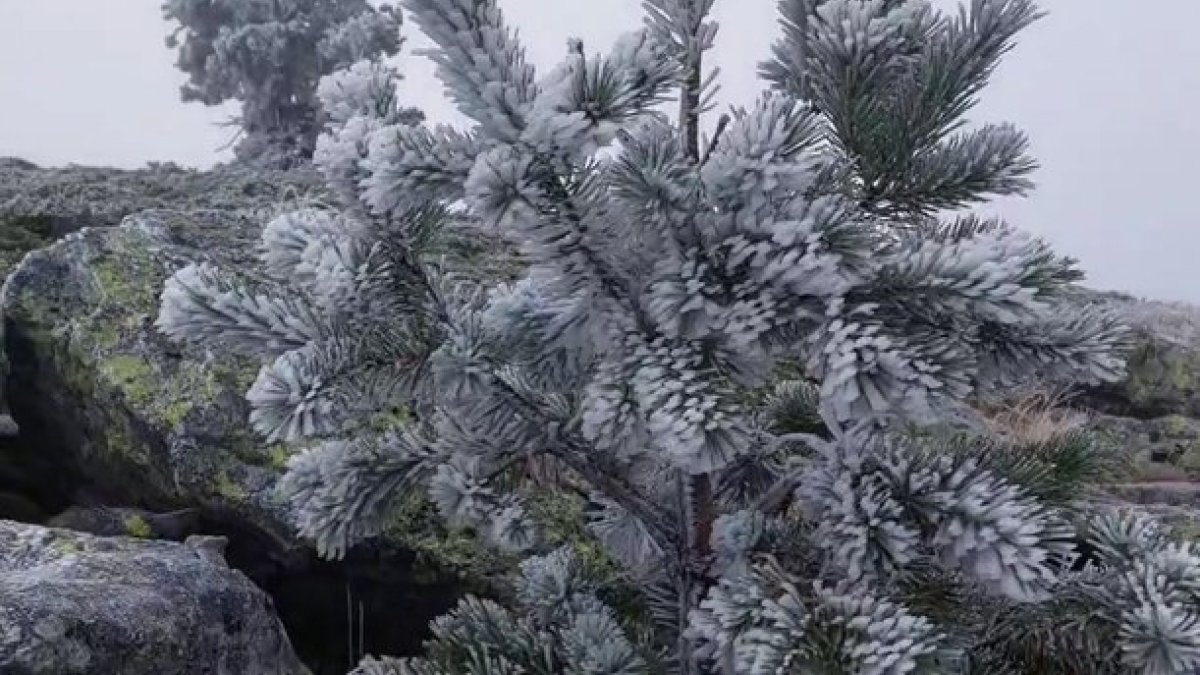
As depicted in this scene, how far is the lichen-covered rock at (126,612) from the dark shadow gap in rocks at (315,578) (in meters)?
0.58

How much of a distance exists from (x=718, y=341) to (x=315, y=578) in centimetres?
256

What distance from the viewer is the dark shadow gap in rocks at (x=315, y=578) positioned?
13.4ft

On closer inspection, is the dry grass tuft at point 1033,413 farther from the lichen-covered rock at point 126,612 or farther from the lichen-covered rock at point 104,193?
the lichen-covered rock at point 104,193

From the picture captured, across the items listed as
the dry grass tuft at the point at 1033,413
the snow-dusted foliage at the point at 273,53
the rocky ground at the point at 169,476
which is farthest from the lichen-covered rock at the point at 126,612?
the snow-dusted foliage at the point at 273,53

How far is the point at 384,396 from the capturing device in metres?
2.30

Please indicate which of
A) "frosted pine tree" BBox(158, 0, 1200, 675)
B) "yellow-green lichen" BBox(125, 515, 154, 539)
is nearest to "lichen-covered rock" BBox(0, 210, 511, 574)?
"yellow-green lichen" BBox(125, 515, 154, 539)

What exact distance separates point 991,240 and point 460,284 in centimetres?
110

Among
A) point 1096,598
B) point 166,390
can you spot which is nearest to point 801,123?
point 1096,598

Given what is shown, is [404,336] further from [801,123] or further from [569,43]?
[801,123]

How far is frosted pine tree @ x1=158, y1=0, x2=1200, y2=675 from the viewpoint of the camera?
1981mm

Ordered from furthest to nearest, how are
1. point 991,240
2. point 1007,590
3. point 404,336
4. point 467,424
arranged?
point 467,424
point 404,336
point 991,240
point 1007,590

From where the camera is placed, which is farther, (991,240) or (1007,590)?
(991,240)

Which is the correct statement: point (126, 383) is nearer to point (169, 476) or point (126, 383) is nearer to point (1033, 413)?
point (169, 476)

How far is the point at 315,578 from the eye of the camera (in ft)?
13.9
